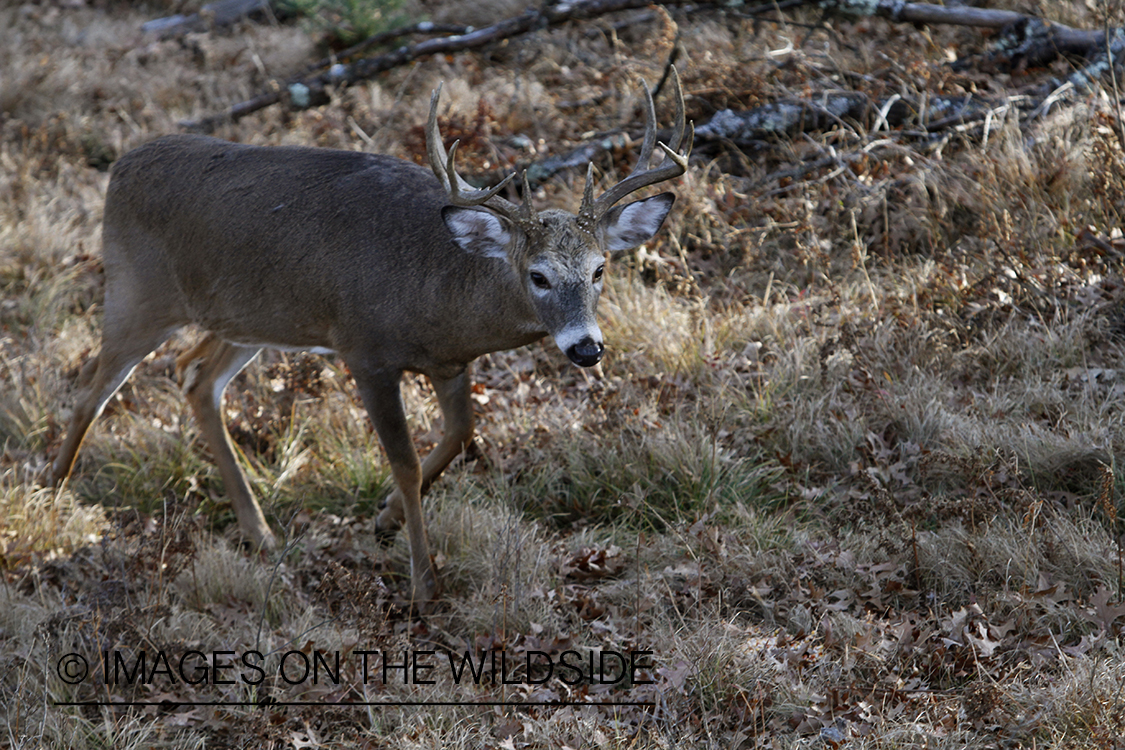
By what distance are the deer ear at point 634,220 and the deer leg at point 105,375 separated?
252cm

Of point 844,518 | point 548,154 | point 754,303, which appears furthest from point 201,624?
point 548,154

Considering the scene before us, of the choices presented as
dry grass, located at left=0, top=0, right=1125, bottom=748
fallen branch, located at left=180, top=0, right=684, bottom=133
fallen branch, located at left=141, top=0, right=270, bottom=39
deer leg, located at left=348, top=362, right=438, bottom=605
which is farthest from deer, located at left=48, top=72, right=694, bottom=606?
fallen branch, located at left=141, top=0, right=270, bottom=39

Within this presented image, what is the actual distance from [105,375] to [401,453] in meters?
1.87

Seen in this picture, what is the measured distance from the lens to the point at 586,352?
4109mm

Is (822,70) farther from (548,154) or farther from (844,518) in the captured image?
(844,518)

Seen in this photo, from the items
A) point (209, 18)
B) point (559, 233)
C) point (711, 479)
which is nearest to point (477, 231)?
point (559, 233)

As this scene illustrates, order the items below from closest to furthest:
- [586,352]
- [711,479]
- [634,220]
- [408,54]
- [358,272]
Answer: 1. [586,352]
2. [634,220]
3. [358,272]
4. [711,479]
5. [408,54]

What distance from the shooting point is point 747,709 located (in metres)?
3.81

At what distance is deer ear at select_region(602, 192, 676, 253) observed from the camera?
4.71 metres

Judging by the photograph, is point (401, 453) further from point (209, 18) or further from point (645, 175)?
point (209, 18)

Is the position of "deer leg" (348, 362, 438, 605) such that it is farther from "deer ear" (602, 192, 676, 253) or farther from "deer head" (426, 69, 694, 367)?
"deer ear" (602, 192, 676, 253)

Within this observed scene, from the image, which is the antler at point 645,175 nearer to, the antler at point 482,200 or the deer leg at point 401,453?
the antler at point 482,200

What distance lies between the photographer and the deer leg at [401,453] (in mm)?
4973

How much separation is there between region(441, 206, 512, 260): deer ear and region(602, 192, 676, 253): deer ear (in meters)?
0.46
